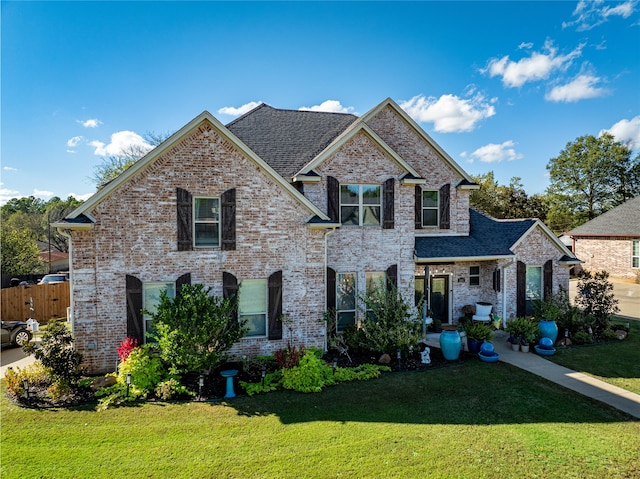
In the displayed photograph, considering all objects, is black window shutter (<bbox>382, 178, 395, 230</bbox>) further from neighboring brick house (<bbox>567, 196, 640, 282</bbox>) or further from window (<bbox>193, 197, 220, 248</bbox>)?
neighboring brick house (<bbox>567, 196, 640, 282</bbox>)

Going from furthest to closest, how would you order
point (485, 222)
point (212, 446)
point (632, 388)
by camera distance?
point (485, 222)
point (632, 388)
point (212, 446)

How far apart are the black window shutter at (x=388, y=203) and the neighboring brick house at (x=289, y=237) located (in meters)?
0.04

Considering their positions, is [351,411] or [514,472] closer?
[514,472]

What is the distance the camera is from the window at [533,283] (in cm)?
1636

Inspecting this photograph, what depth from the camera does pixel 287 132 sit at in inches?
653

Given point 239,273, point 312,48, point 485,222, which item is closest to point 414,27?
point 312,48

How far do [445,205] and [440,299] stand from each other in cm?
400

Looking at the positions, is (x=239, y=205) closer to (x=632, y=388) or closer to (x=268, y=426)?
(x=268, y=426)

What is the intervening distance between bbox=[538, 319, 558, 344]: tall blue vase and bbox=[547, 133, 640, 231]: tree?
41440 millimetres

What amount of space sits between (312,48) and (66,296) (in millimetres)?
17771

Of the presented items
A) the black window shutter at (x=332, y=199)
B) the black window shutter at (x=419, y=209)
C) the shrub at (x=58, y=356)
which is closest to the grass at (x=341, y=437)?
the shrub at (x=58, y=356)

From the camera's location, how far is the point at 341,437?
7.38 metres

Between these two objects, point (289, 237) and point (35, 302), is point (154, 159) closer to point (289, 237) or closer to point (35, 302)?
point (289, 237)

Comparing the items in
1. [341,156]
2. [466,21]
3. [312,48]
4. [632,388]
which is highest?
[466,21]
